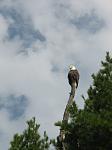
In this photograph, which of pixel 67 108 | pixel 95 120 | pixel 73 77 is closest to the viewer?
pixel 95 120

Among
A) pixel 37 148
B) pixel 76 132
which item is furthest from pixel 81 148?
pixel 37 148

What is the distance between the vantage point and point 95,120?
1994 cm

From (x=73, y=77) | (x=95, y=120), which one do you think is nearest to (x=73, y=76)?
Result: (x=73, y=77)

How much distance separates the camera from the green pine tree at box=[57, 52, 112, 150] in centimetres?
2019

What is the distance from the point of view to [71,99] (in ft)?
80.8

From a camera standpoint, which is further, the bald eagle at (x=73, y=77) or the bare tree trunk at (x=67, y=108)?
the bald eagle at (x=73, y=77)

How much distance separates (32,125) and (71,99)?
340 cm

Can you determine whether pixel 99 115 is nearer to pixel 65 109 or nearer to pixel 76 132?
pixel 76 132

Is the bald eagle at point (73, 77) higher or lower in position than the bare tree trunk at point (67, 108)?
higher

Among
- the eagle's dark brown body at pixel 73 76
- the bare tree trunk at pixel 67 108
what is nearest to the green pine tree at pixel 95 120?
the bare tree trunk at pixel 67 108

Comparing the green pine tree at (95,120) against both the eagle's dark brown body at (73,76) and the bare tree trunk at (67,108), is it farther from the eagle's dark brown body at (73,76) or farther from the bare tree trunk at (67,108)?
the eagle's dark brown body at (73,76)

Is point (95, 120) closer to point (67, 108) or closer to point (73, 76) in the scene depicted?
point (67, 108)

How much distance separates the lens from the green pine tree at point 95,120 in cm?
2019

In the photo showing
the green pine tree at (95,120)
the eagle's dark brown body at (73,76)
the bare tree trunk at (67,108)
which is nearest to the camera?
the green pine tree at (95,120)
